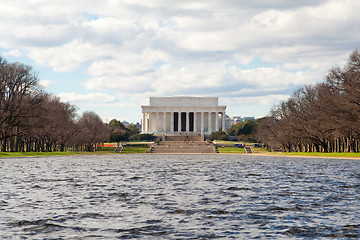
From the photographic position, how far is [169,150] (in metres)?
111

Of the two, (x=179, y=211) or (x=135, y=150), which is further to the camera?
(x=135, y=150)

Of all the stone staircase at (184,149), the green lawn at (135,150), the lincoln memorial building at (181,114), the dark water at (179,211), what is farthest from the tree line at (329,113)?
the lincoln memorial building at (181,114)

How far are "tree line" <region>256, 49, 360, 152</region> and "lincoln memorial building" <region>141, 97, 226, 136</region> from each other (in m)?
69.5

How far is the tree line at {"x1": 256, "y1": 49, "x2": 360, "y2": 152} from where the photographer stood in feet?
202

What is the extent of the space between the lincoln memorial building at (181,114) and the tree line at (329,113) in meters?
69.5

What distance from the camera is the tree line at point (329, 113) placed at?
61531mm

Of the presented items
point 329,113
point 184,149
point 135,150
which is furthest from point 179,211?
point 135,150

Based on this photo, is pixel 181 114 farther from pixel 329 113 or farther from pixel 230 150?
pixel 329 113

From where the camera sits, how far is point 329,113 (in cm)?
6512

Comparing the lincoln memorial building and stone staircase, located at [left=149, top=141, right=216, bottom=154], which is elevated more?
the lincoln memorial building

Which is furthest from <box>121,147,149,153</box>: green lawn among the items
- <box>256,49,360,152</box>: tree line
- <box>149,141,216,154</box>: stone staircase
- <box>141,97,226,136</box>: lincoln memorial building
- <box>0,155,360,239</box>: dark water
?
<box>0,155,360,239</box>: dark water

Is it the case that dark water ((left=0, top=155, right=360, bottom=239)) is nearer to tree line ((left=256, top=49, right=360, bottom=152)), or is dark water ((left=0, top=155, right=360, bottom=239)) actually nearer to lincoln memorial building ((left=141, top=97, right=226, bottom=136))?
tree line ((left=256, top=49, right=360, bottom=152))

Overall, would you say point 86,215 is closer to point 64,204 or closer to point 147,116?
point 64,204

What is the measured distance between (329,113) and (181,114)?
117 metres
